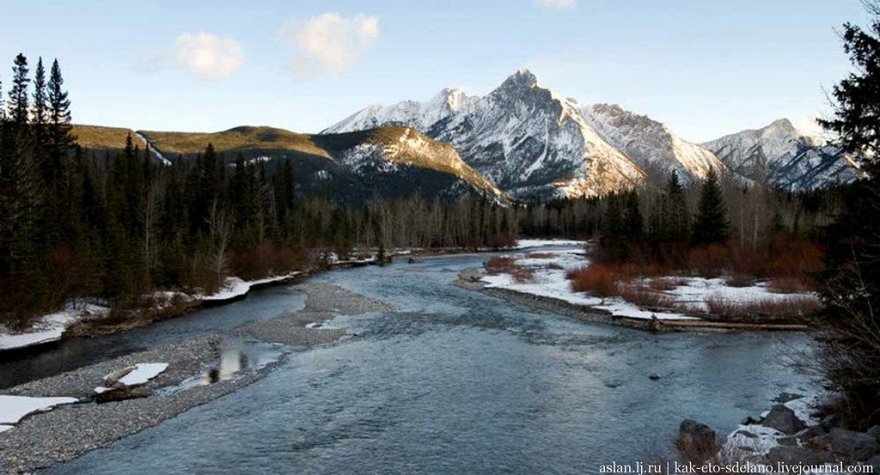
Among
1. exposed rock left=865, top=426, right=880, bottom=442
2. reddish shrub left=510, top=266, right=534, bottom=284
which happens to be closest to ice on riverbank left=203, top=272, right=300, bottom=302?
reddish shrub left=510, top=266, right=534, bottom=284

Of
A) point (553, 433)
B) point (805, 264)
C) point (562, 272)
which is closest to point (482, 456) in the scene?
point (553, 433)

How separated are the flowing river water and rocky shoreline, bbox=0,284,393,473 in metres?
0.97

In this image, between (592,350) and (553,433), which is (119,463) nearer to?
(553,433)

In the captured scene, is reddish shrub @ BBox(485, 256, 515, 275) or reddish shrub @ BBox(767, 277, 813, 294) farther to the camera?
reddish shrub @ BBox(485, 256, 515, 275)

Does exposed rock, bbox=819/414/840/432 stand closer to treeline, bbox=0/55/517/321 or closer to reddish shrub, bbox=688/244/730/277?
treeline, bbox=0/55/517/321

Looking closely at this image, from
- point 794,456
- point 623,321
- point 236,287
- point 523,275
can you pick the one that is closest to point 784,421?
point 794,456

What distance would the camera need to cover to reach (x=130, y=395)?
26641mm

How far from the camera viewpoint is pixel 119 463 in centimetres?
1916

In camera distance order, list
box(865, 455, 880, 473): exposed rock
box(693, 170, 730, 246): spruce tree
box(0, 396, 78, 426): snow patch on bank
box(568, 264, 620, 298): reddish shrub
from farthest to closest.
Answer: box(693, 170, 730, 246): spruce tree → box(568, 264, 620, 298): reddish shrub → box(0, 396, 78, 426): snow patch on bank → box(865, 455, 880, 473): exposed rock

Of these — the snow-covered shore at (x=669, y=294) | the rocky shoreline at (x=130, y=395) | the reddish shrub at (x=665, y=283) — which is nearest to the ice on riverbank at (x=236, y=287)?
the rocky shoreline at (x=130, y=395)

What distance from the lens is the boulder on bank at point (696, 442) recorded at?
1745 cm

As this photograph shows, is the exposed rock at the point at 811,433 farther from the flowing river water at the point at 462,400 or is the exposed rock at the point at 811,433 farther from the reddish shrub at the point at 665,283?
the reddish shrub at the point at 665,283

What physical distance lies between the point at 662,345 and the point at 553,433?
18.6 m

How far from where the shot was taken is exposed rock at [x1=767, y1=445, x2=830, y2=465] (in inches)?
617
